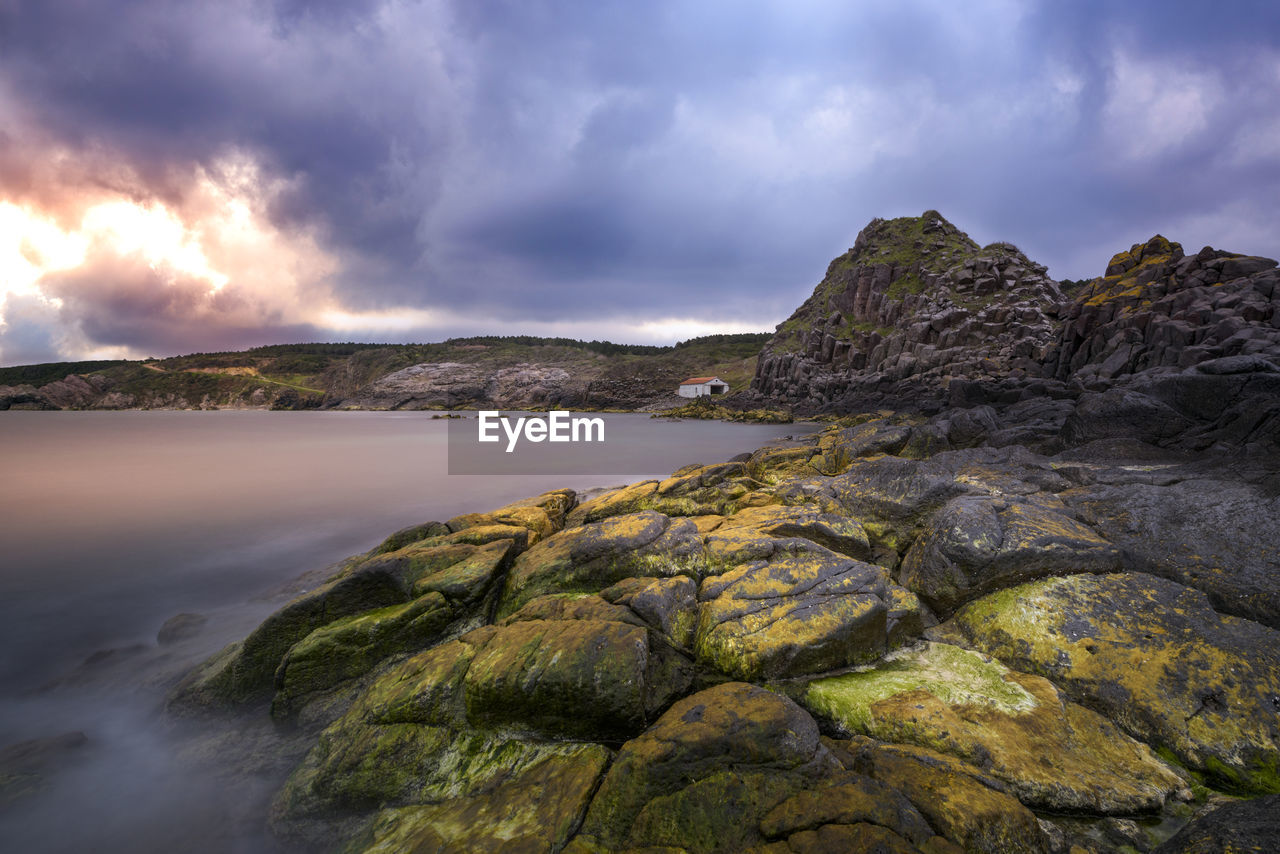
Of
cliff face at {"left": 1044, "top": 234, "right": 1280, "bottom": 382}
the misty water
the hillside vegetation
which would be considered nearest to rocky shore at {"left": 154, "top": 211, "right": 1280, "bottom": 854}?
the misty water

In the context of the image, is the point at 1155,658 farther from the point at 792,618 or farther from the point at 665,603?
the point at 665,603

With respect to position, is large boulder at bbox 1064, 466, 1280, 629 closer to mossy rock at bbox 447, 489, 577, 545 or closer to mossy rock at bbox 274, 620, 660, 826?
mossy rock at bbox 274, 620, 660, 826

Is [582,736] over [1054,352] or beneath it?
beneath

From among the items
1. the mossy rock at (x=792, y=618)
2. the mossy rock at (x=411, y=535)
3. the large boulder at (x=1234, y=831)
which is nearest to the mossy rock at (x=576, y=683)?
the mossy rock at (x=792, y=618)

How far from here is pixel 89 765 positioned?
17.1 feet

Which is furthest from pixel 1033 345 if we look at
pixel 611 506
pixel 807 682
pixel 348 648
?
pixel 348 648

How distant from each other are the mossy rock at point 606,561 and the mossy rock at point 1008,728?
2.69 metres

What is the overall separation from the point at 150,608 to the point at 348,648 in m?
6.40

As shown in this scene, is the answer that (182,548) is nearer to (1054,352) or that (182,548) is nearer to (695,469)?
(695,469)

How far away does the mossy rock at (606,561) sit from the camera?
22.0 feet

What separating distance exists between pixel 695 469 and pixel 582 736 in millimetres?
9942

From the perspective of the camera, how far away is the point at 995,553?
556 cm

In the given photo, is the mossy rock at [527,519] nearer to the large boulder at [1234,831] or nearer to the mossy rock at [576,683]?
the mossy rock at [576,683]

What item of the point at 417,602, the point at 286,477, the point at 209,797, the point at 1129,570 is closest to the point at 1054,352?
the point at 1129,570
